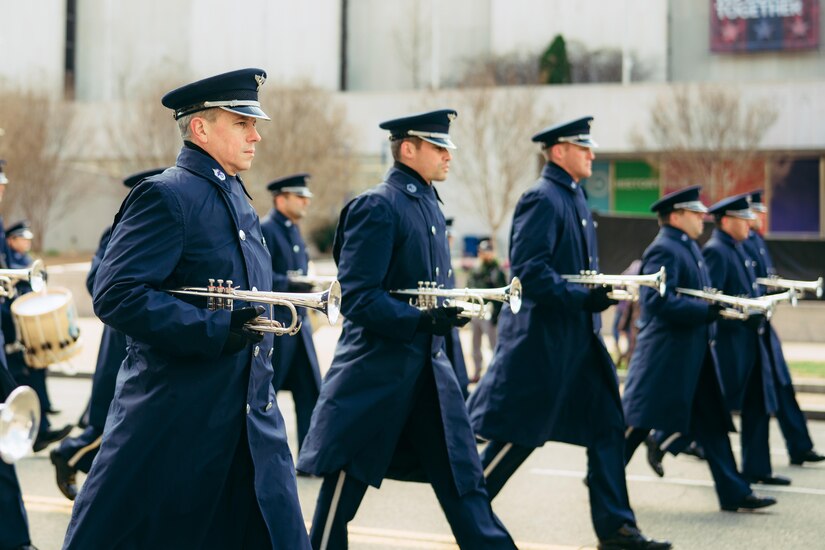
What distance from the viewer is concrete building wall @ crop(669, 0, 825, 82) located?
41031mm

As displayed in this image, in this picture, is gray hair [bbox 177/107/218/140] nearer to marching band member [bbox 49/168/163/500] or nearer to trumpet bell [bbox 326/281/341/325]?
trumpet bell [bbox 326/281/341/325]

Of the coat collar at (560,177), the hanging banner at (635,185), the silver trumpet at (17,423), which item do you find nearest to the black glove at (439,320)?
the coat collar at (560,177)

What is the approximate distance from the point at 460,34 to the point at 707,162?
41.6 feet

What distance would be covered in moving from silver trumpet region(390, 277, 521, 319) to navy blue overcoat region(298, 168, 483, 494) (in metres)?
0.05

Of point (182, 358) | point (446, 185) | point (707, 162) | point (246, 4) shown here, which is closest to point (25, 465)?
point (182, 358)

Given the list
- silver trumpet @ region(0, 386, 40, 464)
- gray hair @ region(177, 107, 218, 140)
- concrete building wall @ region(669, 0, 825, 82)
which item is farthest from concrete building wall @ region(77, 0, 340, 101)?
silver trumpet @ region(0, 386, 40, 464)

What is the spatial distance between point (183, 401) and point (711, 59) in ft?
133

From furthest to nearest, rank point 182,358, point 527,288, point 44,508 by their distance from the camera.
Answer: point 44,508
point 527,288
point 182,358

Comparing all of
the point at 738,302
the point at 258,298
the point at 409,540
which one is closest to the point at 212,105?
the point at 258,298

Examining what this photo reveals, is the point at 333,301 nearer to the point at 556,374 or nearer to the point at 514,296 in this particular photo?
the point at 514,296

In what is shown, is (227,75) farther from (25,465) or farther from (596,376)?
(25,465)

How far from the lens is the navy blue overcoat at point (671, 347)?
24.1 ft

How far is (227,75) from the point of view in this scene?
3.98m

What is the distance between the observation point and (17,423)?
3107 mm
